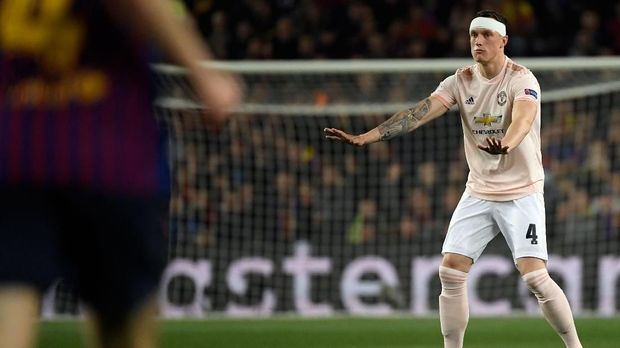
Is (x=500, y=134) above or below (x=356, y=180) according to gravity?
below

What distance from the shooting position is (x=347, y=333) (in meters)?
10.6

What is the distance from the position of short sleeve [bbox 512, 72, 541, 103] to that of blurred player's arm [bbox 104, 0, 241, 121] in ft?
13.7

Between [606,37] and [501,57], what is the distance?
9284 mm

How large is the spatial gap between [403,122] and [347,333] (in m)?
3.77

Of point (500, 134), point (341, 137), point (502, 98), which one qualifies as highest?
point (502, 98)

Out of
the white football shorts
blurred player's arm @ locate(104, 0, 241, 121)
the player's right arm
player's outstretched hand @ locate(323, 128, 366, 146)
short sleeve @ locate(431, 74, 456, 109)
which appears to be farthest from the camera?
short sleeve @ locate(431, 74, 456, 109)

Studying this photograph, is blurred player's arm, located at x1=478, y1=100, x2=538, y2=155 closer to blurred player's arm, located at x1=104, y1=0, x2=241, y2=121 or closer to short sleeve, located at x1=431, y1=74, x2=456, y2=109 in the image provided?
short sleeve, located at x1=431, y1=74, x2=456, y2=109

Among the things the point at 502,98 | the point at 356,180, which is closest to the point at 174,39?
the point at 502,98

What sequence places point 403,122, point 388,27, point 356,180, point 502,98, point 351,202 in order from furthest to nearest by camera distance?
point 388,27, point 356,180, point 351,202, point 403,122, point 502,98

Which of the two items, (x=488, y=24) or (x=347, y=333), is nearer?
(x=488, y=24)

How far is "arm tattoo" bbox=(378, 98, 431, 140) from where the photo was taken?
7129 mm

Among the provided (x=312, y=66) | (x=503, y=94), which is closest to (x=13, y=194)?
(x=503, y=94)

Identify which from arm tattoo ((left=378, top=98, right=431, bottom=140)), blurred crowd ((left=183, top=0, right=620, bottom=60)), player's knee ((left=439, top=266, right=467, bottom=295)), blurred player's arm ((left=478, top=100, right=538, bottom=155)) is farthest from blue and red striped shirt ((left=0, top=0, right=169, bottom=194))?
blurred crowd ((left=183, top=0, right=620, bottom=60))

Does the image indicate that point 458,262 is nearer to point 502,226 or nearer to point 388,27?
point 502,226
